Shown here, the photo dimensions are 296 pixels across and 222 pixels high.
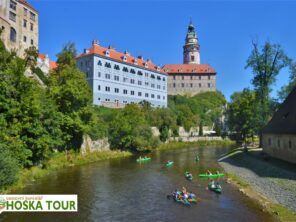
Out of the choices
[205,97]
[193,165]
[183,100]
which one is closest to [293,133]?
[193,165]

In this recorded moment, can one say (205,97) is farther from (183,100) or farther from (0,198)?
(0,198)

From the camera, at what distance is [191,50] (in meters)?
143

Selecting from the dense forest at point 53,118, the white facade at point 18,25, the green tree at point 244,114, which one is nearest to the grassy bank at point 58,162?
the dense forest at point 53,118

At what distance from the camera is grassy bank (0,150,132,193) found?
101 feet

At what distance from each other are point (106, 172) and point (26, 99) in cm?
1330

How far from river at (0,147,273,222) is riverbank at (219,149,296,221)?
0.91 meters

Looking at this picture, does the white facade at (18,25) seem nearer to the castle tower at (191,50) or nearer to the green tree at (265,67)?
the green tree at (265,67)

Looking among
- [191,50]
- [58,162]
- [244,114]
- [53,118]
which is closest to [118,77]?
[244,114]

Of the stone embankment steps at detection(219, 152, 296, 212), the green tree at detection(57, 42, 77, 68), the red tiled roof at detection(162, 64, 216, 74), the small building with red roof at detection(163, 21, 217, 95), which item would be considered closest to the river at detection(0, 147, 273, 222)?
the stone embankment steps at detection(219, 152, 296, 212)

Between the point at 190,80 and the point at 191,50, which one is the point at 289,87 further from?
the point at 191,50

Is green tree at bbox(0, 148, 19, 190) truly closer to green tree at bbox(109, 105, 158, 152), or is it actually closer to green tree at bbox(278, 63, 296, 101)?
green tree at bbox(109, 105, 158, 152)

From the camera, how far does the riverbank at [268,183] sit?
875 inches

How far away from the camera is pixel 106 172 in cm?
3969

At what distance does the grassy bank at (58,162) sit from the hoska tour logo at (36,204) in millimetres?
3108
